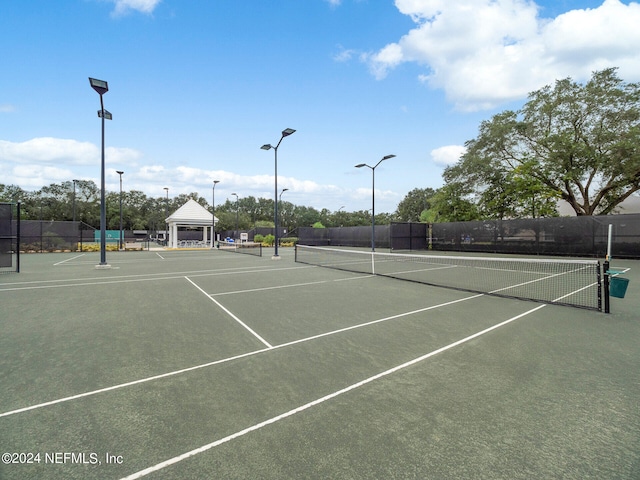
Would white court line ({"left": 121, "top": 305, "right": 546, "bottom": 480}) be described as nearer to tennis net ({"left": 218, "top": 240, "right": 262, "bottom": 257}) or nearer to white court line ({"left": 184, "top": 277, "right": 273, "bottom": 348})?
white court line ({"left": 184, "top": 277, "right": 273, "bottom": 348})

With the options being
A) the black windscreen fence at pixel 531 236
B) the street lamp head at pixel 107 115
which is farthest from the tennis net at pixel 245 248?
the street lamp head at pixel 107 115

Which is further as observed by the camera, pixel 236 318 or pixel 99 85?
pixel 99 85

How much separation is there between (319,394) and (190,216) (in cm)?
3636

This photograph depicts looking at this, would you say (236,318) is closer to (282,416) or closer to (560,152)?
(282,416)

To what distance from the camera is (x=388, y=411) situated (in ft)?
10.3

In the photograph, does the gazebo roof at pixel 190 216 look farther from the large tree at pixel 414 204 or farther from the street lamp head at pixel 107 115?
the large tree at pixel 414 204

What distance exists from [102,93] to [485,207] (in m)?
31.2

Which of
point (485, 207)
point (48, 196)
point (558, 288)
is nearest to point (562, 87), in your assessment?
point (485, 207)

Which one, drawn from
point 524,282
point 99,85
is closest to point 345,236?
point 524,282

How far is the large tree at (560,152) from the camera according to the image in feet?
78.8

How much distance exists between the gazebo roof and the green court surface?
30.2 m

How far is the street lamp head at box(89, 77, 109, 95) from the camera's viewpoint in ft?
44.2

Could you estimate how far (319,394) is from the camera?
3484 millimetres

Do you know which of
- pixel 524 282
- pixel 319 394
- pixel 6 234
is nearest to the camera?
pixel 319 394
